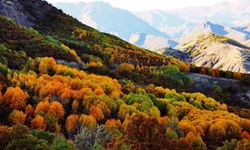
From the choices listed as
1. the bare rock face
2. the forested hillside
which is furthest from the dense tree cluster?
the bare rock face

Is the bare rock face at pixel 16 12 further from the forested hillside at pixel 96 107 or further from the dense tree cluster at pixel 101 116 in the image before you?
the dense tree cluster at pixel 101 116

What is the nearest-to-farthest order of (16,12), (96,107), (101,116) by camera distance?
(101,116)
(96,107)
(16,12)

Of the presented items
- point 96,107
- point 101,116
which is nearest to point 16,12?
point 96,107

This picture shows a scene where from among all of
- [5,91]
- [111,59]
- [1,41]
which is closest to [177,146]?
[5,91]

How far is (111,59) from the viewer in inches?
5871

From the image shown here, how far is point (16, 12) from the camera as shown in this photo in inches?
6742

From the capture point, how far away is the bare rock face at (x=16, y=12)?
165 m

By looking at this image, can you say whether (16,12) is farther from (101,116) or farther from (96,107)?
(101,116)

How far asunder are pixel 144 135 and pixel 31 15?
14356cm

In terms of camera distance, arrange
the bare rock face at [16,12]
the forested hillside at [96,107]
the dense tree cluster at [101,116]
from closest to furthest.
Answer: the dense tree cluster at [101,116]
the forested hillside at [96,107]
the bare rock face at [16,12]

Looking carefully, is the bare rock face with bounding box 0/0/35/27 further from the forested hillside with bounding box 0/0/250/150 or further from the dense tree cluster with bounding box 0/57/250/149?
the dense tree cluster with bounding box 0/57/250/149

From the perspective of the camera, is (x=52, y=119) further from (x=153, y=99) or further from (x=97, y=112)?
(x=153, y=99)

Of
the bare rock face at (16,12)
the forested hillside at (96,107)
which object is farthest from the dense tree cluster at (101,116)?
the bare rock face at (16,12)

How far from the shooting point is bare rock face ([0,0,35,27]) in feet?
543
